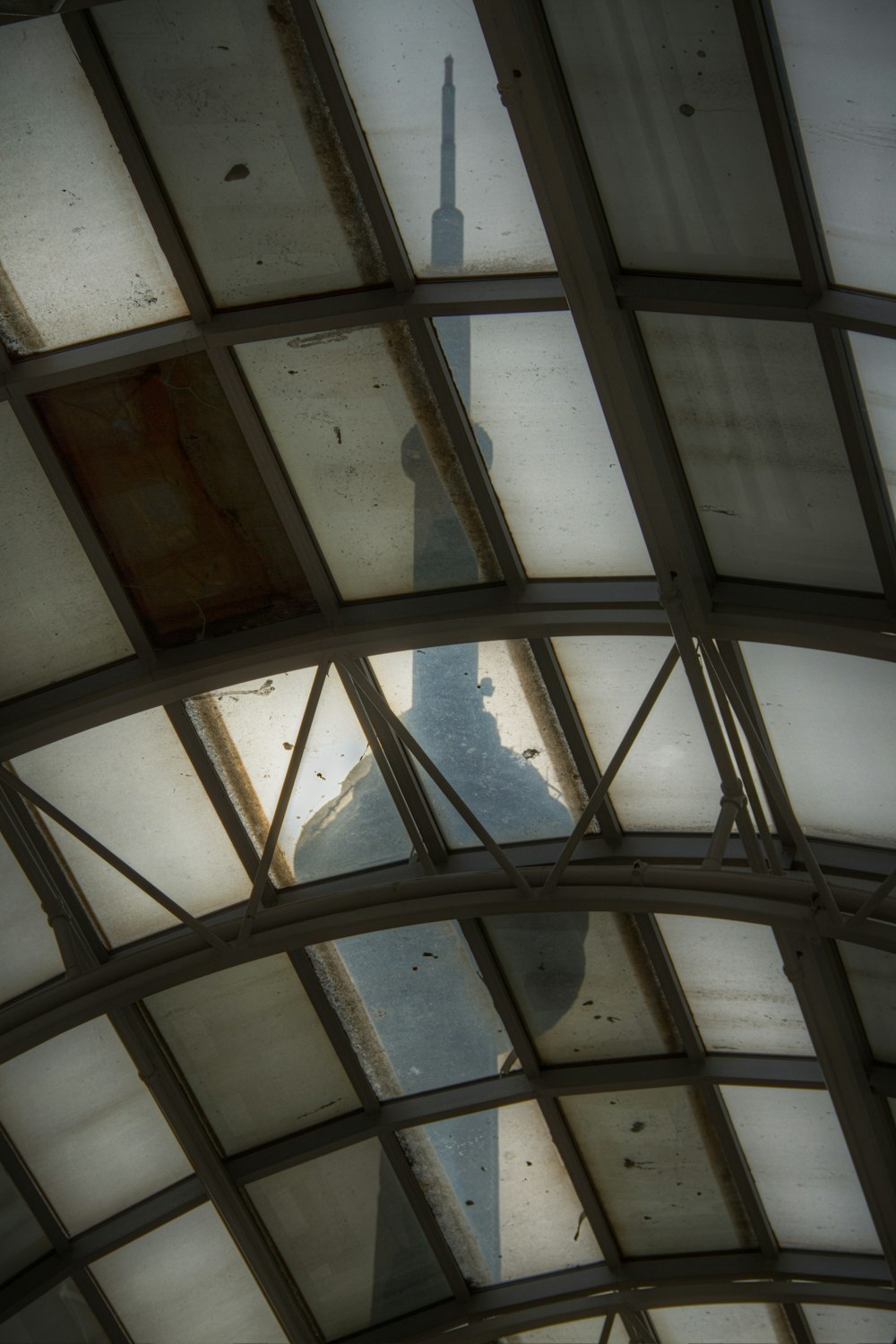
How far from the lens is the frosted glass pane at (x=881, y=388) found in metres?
12.4

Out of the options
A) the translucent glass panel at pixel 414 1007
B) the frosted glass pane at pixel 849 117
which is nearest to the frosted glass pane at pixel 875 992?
the translucent glass panel at pixel 414 1007

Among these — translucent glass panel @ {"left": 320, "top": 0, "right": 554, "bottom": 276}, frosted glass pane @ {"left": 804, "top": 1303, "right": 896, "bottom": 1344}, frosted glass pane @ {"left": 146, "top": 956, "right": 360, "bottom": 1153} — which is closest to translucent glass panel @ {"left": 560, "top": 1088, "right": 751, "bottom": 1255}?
frosted glass pane @ {"left": 804, "top": 1303, "right": 896, "bottom": 1344}

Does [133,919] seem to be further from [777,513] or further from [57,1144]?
[777,513]

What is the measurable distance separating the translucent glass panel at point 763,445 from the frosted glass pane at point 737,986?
6.40 metres

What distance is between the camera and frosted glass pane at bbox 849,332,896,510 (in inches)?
488

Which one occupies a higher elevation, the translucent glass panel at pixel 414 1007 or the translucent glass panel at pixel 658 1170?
the translucent glass panel at pixel 414 1007

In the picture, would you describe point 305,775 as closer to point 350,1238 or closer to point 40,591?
point 40,591

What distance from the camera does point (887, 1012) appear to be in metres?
18.5

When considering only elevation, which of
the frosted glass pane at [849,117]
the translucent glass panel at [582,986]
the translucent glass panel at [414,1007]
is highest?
the frosted glass pane at [849,117]

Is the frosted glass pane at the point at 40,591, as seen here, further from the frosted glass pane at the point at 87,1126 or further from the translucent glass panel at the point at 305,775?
the frosted glass pane at the point at 87,1126

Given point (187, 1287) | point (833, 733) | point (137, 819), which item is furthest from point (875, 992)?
point (187, 1287)

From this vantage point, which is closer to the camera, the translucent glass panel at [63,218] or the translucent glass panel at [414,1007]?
the translucent glass panel at [63,218]

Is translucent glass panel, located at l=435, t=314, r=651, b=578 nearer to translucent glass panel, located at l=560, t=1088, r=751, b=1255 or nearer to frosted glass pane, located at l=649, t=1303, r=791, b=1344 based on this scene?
translucent glass panel, located at l=560, t=1088, r=751, b=1255

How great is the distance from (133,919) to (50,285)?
30.8ft
